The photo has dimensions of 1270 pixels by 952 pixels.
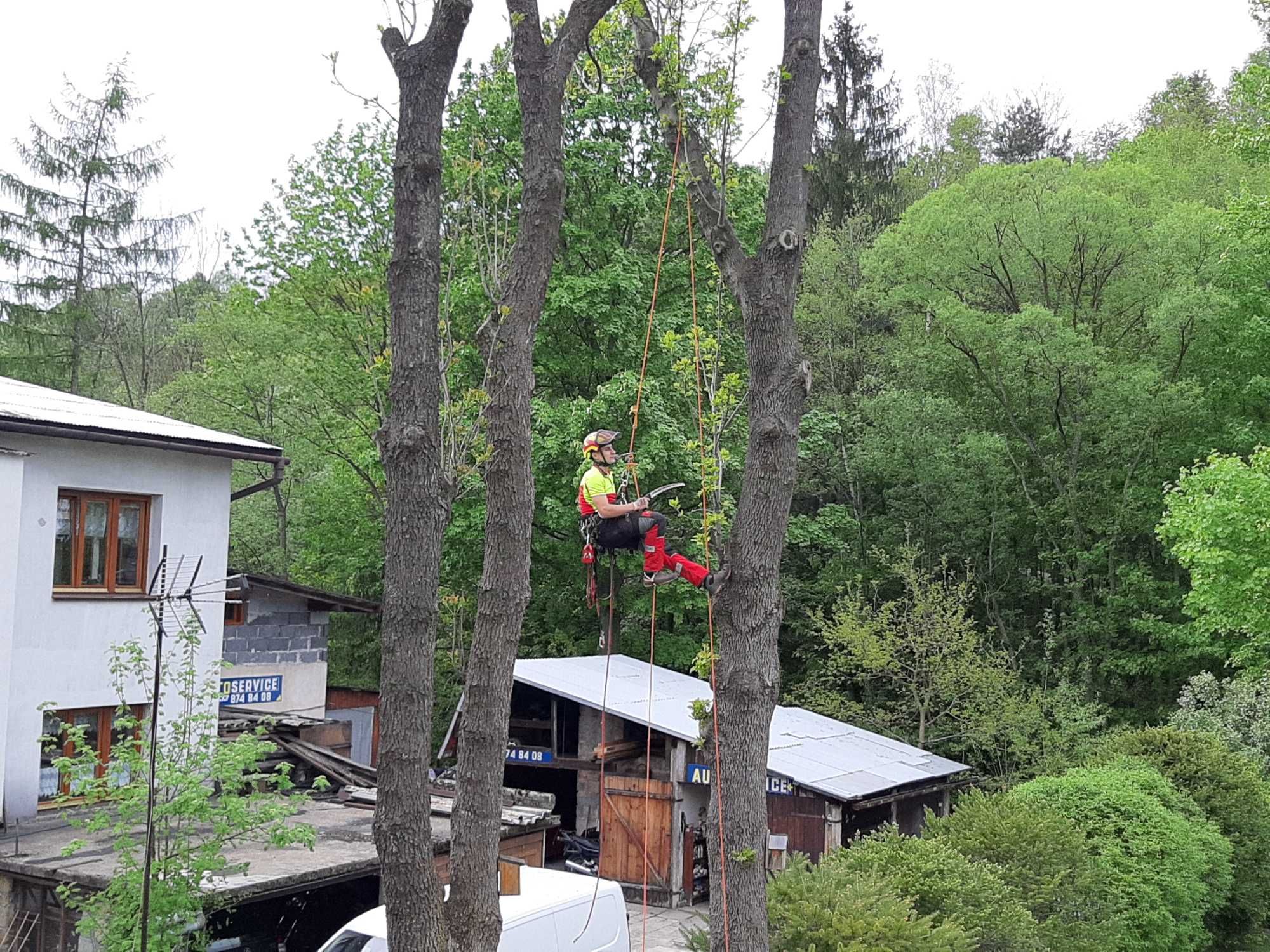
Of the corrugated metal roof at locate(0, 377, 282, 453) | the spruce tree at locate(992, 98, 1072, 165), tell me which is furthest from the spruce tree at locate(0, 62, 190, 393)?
the spruce tree at locate(992, 98, 1072, 165)

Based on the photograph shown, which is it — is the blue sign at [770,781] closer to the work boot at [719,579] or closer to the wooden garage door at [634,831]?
the wooden garage door at [634,831]

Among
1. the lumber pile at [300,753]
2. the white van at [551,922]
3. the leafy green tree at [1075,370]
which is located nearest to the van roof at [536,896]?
the white van at [551,922]

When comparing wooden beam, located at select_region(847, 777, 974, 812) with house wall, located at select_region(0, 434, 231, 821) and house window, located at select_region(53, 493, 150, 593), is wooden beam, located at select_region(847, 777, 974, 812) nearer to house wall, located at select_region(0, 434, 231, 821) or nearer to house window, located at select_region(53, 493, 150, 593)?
house wall, located at select_region(0, 434, 231, 821)

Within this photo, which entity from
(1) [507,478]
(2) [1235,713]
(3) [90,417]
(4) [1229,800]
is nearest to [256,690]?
(3) [90,417]

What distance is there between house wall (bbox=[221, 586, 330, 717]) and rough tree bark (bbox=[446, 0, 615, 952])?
12699mm

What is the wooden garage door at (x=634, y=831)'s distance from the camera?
751 inches

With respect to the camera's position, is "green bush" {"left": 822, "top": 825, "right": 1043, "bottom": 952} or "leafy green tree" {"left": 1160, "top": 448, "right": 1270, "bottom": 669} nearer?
Result: "green bush" {"left": 822, "top": 825, "right": 1043, "bottom": 952}

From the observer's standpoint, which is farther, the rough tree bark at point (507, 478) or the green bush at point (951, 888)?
the green bush at point (951, 888)

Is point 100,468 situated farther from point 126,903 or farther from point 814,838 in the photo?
point 814,838

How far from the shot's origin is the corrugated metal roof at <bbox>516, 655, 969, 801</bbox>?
18.1 meters

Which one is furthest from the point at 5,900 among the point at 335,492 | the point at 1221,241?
the point at 1221,241

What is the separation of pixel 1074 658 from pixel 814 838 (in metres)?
10.4

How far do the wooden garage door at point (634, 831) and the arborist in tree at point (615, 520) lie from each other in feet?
38.1

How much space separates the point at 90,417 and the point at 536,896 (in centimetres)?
809
